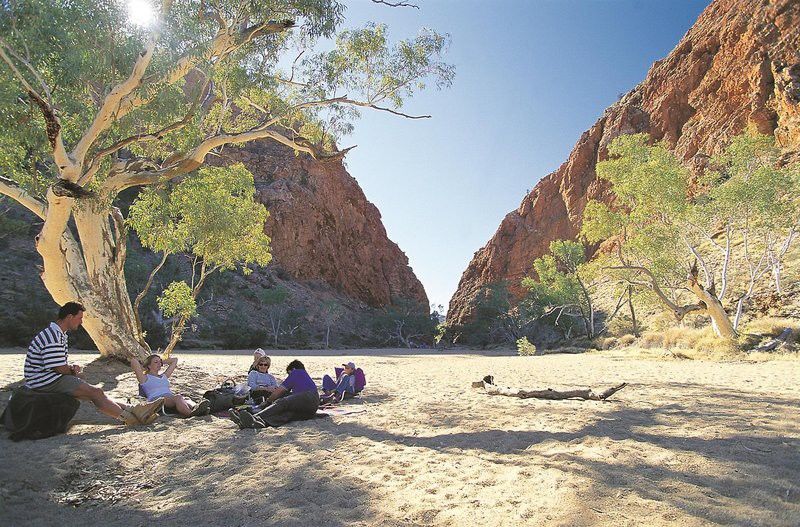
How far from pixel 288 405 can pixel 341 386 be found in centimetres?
208

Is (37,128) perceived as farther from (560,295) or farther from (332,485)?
(560,295)

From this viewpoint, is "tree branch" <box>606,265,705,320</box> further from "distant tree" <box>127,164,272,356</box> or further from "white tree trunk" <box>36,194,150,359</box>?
"white tree trunk" <box>36,194,150,359</box>

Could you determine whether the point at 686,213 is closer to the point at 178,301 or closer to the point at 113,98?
the point at 178,301

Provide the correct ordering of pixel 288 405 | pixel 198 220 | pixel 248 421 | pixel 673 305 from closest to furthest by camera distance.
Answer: pixel 248 421
pixel 288 405
pixel 198 220
pixel 673 305

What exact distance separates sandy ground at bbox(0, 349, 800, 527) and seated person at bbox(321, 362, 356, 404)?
1577 mm

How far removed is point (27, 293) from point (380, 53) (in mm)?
29706

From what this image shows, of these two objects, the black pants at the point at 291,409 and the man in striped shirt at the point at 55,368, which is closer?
the man in striped shirt at the point at 55,368

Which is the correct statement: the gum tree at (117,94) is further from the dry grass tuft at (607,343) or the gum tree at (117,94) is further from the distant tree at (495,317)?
the distant tree at (495,317)

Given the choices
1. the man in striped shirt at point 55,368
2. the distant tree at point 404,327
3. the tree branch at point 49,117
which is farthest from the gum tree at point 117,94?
the distant tree at point 404,327

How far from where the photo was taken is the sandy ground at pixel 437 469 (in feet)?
9.21

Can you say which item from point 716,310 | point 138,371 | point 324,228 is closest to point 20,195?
point 138,371

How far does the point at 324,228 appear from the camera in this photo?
238ft

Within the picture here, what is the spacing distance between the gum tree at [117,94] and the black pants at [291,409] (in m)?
5.01

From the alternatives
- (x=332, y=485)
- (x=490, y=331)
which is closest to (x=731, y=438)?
(x=332, y=485)
